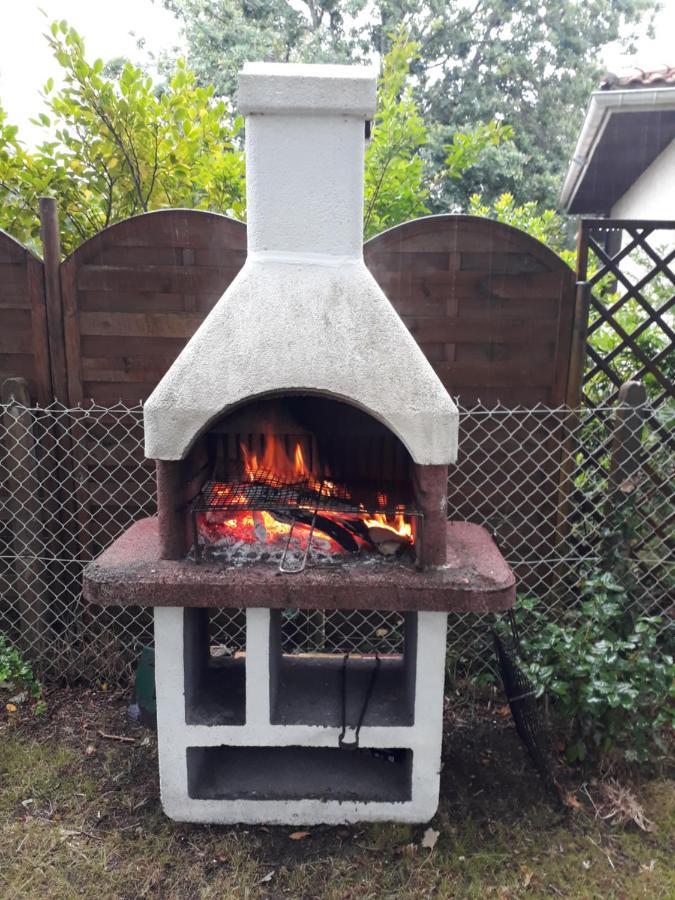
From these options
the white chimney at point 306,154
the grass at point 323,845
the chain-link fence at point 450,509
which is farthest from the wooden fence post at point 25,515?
the white chimney at point 306,154

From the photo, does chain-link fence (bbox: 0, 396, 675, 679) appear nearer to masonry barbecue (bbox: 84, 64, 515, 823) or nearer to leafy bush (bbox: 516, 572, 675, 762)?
leafy bush (bbox: 516, 572, 675, 762)

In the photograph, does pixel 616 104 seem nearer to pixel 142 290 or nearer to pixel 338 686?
pixel 142 290

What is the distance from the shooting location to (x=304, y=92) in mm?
2174

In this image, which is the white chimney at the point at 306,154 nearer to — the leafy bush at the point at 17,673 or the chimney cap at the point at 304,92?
the chimney cap at the point at 304,92

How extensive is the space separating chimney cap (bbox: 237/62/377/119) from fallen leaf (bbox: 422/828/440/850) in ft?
8.26

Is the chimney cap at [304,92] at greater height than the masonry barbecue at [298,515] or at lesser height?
greater

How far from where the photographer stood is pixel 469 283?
300 centimetres

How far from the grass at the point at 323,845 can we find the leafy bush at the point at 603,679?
0.17 m

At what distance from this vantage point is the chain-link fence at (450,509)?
3.11 metres

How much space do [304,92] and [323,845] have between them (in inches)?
102

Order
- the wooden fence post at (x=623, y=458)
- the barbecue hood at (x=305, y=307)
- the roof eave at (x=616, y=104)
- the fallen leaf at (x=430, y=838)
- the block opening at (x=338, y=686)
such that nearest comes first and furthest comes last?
the barbecue hood at (x=305, y=307), the fallen leaf at (x=430, y=838), the block opening at (x=338, y=686), the wooden fence post at (x=623, y=458), the roof eave at (x=616, y=104)

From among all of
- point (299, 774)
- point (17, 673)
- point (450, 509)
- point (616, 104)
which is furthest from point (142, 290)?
point (616, 104)

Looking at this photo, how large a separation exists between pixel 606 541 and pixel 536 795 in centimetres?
110

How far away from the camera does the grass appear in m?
2.17
